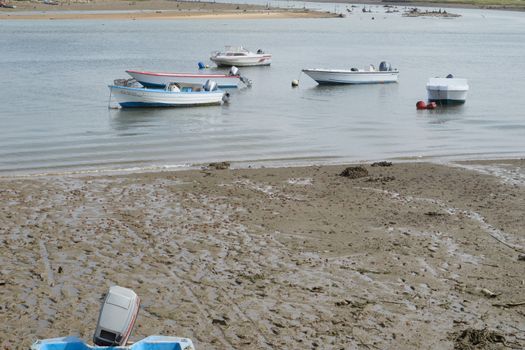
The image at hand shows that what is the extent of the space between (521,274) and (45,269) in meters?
7.59

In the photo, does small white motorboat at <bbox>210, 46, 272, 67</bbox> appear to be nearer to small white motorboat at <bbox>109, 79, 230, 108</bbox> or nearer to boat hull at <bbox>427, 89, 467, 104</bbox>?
small white motorboat at <bbox>109, 79, 230, 108</bbox>

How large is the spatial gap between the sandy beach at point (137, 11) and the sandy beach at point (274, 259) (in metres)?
108

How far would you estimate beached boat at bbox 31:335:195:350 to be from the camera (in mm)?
7180

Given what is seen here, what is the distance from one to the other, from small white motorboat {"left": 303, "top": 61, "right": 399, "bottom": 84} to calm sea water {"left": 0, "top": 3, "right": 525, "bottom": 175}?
0.61m

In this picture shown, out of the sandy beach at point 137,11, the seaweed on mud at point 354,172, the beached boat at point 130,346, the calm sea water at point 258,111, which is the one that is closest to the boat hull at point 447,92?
the calm sea water at point 258,111

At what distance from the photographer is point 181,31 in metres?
102

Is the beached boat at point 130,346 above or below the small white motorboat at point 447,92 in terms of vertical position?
above

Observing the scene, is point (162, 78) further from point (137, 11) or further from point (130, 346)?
point (137, 11)

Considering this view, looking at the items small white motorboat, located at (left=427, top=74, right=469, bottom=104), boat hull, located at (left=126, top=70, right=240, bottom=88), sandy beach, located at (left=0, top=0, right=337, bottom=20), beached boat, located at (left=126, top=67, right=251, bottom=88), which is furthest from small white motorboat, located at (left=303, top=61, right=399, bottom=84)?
sandy beach, located at (left=0, top=0, right=337, bottom=20)

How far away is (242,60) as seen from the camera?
63.0 meters

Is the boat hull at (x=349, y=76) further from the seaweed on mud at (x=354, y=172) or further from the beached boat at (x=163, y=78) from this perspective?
the seaweed on mud at (x=354, y=172)

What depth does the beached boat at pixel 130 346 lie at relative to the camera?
7180mm

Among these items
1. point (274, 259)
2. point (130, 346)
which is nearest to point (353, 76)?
point (274, 259)

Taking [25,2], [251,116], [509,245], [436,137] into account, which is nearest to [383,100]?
[251,116]
